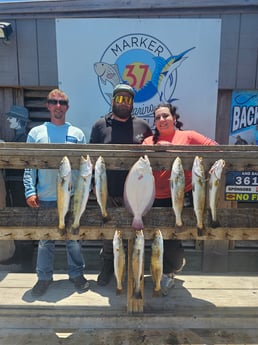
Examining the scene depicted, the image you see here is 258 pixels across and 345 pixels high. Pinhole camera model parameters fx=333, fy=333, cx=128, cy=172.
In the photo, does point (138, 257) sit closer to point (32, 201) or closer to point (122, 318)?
point (122, 318)

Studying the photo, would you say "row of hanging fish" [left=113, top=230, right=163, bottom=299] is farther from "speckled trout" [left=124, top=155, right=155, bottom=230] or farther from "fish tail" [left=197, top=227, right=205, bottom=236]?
"fish tail" [left=197, top=227, right=205, bottom=236]

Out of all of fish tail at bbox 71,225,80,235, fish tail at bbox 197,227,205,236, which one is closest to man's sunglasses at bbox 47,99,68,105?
fish tail at bbox 71,225,80,235

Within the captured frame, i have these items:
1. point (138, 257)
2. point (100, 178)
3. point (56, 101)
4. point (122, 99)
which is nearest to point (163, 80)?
point (122, 99)

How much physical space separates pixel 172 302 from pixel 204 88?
80.7 inches

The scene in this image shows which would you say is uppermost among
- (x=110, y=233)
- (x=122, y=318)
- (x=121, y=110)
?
(x=121, y=110)

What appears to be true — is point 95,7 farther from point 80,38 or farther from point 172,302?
point 172,302

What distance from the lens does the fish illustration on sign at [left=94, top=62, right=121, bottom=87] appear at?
3.33m

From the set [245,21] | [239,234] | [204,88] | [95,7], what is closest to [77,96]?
[95,7]

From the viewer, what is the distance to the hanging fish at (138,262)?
2307 mm

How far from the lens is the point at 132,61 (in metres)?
3.30

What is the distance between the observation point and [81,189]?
7.27 feet

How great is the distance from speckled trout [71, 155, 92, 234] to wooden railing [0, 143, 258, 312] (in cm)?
14

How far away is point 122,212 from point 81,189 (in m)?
0.41

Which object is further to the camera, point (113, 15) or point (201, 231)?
point (113, 15)
